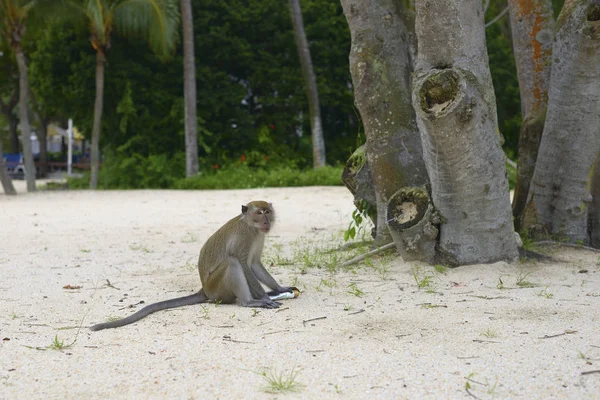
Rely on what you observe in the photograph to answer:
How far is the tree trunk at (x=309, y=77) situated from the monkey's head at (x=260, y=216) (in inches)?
629

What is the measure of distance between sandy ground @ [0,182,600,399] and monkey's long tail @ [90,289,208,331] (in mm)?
70

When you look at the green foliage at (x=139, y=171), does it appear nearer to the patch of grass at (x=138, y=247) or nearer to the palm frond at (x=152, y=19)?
the palm frond at (x=152, y=19)

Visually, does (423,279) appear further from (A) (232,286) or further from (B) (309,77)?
(B) (309,77)

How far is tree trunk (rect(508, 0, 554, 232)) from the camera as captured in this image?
7.43m

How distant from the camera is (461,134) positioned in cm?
577

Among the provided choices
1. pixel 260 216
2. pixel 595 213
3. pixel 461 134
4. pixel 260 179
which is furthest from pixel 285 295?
pixel 260 179

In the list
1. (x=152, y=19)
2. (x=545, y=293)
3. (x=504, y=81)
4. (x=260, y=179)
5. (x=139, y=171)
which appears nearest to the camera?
(x=545, y=293)

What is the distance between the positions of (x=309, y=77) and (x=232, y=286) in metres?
16.7

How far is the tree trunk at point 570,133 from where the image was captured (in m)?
6.57

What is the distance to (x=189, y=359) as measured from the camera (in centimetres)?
408

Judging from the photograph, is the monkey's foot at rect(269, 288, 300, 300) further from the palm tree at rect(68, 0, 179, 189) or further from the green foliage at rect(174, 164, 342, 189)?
the palm tree at rect(68, 0, 179, 189)

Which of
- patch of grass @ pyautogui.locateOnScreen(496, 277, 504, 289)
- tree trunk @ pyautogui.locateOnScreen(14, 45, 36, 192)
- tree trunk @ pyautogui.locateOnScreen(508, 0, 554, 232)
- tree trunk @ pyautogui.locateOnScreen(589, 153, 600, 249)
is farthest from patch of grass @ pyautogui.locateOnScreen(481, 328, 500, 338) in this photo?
tree trunk @ pyautogui.locateOnScreen(14, 45, 36, 192)

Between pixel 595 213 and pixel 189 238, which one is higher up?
pixel 595 213

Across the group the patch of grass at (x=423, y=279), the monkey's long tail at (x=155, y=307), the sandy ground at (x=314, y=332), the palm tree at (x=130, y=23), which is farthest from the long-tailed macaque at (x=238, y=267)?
the palm tree at (x=130, y=23)
